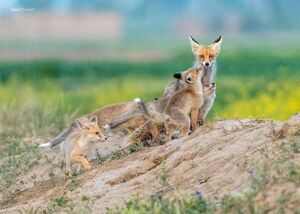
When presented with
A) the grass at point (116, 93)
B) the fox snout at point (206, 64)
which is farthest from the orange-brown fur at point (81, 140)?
the fox snout at point (206, 64)

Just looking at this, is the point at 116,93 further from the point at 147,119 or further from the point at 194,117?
the point at 194,117

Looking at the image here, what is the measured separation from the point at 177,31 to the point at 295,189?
928 inches

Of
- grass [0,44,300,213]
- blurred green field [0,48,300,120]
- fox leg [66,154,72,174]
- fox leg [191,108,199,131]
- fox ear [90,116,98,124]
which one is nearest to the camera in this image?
fox leg [191,108,199,131]

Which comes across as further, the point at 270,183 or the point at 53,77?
the point at 53,77

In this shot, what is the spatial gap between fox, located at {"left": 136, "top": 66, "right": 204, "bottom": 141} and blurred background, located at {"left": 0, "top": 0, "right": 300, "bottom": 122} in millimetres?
6050

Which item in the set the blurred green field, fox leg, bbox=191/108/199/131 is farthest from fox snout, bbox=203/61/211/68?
the blurred green field

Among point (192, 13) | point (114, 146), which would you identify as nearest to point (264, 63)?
point (192, 13)

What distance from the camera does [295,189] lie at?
836 cm

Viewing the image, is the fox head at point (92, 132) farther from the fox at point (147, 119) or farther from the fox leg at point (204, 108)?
the fox leg at point (204, 108)

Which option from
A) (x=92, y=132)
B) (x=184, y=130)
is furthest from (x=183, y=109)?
(x=92, y=132)

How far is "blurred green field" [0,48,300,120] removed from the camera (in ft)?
75.8

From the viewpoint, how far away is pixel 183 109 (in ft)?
40.5

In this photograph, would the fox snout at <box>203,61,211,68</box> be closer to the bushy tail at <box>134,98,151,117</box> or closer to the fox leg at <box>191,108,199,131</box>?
the fox leg at <box>191,108,199,131</box>

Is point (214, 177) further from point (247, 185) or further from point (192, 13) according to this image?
point (192, 13)
